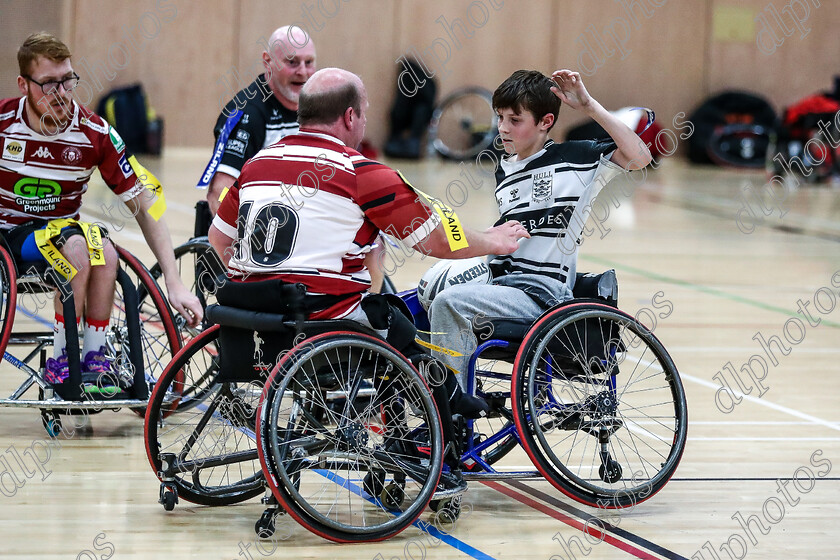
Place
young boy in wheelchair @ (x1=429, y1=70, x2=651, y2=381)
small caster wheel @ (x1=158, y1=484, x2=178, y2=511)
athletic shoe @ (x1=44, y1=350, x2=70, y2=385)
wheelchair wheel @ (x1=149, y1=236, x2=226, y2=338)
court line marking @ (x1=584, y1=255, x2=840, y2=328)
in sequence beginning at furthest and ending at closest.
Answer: court line marking @ (x1=584, y1=255, x2=840, y2=328)
wheelchair wheel @ (x1=149, y1=236, x2=226, y2=338)
athletic shoe @ (x1=44, y1=350, x2=70, y2=385)
young boy in wheelchair @ (x1=429, y1=70, x2=651, y2=381)
small caster wheel @ (x1=158, y1=484, x2=178, y2=511)

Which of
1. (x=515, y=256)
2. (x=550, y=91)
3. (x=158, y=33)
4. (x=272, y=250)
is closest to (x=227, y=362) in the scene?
(x=272, y=250)

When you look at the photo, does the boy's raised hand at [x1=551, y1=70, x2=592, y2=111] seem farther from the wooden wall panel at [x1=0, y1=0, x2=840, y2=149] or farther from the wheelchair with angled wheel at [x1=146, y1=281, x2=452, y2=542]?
the wooden wall panel at [x1=0, y1=0, x2=840, y2=149]

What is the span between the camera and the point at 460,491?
10.6 ft

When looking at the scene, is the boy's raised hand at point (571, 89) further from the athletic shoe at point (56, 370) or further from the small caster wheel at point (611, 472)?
the athletic shoe at point (56, 370)

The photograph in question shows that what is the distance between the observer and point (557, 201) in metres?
3.63

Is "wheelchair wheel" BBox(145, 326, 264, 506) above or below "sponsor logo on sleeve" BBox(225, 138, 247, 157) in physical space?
below

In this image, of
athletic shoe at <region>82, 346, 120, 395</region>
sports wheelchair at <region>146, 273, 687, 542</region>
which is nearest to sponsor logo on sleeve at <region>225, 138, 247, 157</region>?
athletic shoe at <region>82, 346, 120, 395</region>

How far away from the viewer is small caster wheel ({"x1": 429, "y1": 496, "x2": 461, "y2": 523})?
329 cm

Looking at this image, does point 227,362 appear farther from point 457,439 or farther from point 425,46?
point 425,46

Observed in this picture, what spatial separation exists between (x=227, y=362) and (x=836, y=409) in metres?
2.82

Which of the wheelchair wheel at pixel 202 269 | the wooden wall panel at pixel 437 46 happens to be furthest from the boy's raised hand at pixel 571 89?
the wooden wall panel at pixel 437 46

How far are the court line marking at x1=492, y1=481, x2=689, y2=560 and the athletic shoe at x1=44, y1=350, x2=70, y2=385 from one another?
148cm

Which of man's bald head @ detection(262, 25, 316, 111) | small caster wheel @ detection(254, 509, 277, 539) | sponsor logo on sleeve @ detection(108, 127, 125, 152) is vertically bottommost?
small caster wheel @ detection(254, 509, 277, 539)

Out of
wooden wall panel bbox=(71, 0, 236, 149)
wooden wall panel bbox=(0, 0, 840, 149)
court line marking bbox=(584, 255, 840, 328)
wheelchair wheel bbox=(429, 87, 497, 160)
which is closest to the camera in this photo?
court line marking bbox=(584, 255, 840, 328)
